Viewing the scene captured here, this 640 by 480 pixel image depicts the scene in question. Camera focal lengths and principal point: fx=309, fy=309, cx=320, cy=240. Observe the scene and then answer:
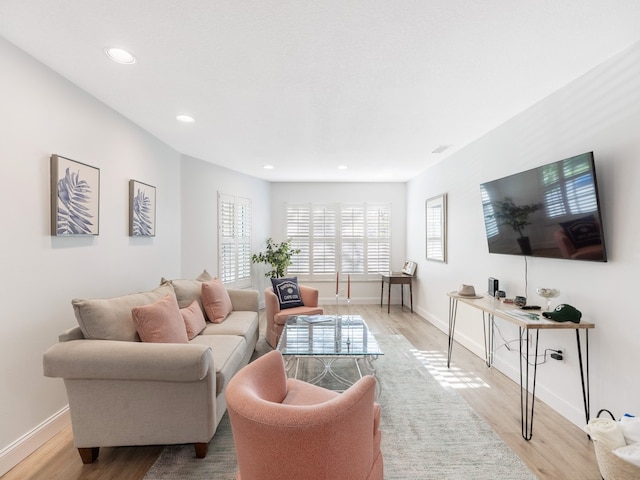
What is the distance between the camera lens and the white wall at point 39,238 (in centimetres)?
187

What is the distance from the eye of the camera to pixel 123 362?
5.66ft

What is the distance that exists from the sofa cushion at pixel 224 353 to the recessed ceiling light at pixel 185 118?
206 cm

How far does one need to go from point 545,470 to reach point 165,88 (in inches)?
143

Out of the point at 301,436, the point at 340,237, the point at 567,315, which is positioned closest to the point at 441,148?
the point at 567,315

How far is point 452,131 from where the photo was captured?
11.0 ft

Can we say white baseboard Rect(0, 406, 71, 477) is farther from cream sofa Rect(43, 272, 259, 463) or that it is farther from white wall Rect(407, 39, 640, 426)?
white wall Rect(407, 39, 640, 426)

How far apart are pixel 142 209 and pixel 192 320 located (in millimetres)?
1431

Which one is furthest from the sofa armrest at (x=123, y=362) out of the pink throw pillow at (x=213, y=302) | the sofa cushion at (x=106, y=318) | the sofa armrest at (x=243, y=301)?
the sofa armrest at (x=243, y=301)

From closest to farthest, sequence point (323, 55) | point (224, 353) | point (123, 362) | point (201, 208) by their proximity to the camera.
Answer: point (123, 362)
point (323, 55)
point (224, 353)
point (201, 208)

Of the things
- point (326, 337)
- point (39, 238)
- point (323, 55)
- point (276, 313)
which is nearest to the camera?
point (323, 55)

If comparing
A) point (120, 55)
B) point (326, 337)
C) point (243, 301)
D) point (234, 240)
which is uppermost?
point (120, 55)

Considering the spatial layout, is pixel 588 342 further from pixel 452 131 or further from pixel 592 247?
pixel 452 131

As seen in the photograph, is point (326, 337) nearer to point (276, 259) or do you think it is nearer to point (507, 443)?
point (507, 443)

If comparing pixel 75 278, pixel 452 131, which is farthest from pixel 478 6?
pixel 75 278
